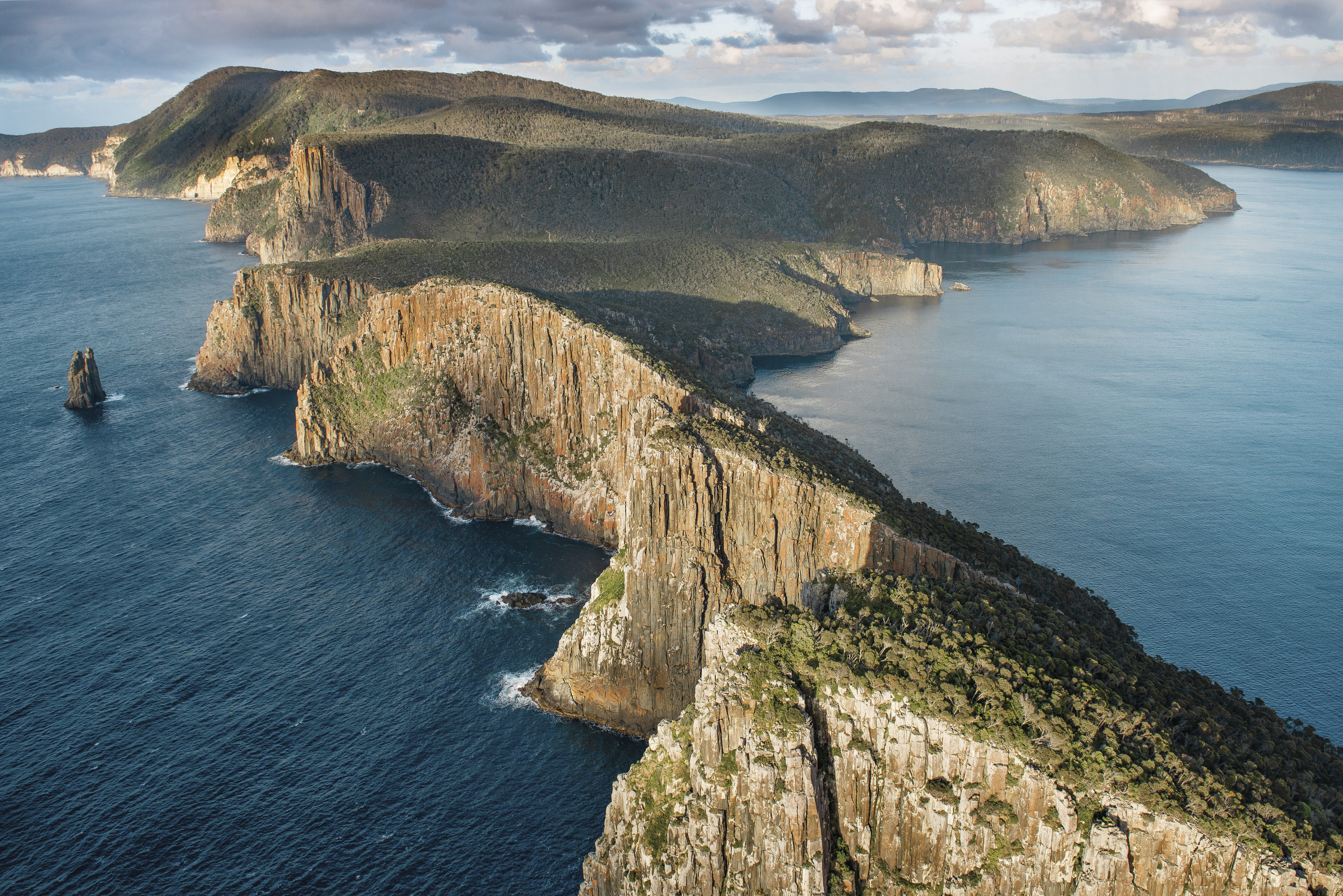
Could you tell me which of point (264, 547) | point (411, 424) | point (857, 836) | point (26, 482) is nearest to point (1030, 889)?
point (857, 836)

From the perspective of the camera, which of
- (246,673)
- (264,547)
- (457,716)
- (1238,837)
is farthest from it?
(264,547)

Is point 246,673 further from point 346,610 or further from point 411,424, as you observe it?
point 411,424

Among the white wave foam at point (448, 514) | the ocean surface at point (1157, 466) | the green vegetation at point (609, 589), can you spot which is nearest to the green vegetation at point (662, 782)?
the green vegetation at point (609, 589)

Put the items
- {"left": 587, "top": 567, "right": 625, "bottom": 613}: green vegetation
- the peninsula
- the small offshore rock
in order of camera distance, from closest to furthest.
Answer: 1. the peninsula
2. {"left": 587, "top": 567, "right": 625, "bottom": 613}: green vegetation
3. the small offshore rock

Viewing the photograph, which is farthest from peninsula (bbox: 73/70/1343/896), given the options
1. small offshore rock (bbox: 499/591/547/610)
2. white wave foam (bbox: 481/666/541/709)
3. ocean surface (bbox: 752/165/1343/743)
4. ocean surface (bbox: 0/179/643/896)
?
ocean surface (bbox: 752/165/1343/743)

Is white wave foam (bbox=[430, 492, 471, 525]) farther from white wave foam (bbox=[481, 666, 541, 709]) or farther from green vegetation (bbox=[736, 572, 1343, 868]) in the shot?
green vegetation (bbox=[736, 572, 1343, 868])

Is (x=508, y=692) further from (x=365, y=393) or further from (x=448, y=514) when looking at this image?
(x=365, y=393)
